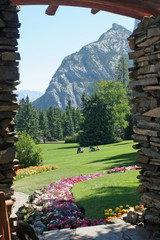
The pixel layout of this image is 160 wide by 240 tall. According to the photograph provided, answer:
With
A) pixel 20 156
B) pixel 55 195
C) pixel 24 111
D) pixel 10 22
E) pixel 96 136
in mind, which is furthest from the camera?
pixel 24 111

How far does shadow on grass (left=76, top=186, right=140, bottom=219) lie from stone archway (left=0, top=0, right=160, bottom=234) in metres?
2.14

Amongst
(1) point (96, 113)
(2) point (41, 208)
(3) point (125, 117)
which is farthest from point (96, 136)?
(2) point (41, 208)

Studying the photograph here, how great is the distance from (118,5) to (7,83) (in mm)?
2587

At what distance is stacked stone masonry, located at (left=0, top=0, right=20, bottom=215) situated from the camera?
4.27m

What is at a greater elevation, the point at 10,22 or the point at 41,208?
the point at 10,22

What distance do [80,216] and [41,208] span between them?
1438 millimetres

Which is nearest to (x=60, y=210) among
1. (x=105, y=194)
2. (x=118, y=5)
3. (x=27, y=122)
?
(x=105, y=194)

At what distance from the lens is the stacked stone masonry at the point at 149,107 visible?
15.5ft

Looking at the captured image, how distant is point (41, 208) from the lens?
7727 millimetres

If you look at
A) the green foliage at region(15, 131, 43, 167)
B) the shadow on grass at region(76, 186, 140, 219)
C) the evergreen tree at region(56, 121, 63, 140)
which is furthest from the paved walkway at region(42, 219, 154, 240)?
the evergreen tree at region(56, 121, 63, 140)

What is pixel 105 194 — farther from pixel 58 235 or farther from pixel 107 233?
pixel 107 233

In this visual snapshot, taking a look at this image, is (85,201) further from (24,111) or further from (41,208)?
Result: (24,111)

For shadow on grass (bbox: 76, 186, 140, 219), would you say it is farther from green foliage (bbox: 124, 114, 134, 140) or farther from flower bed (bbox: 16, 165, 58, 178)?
green foliage (bbox: 124, 114, 134, 140)

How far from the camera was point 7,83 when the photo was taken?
433cm
